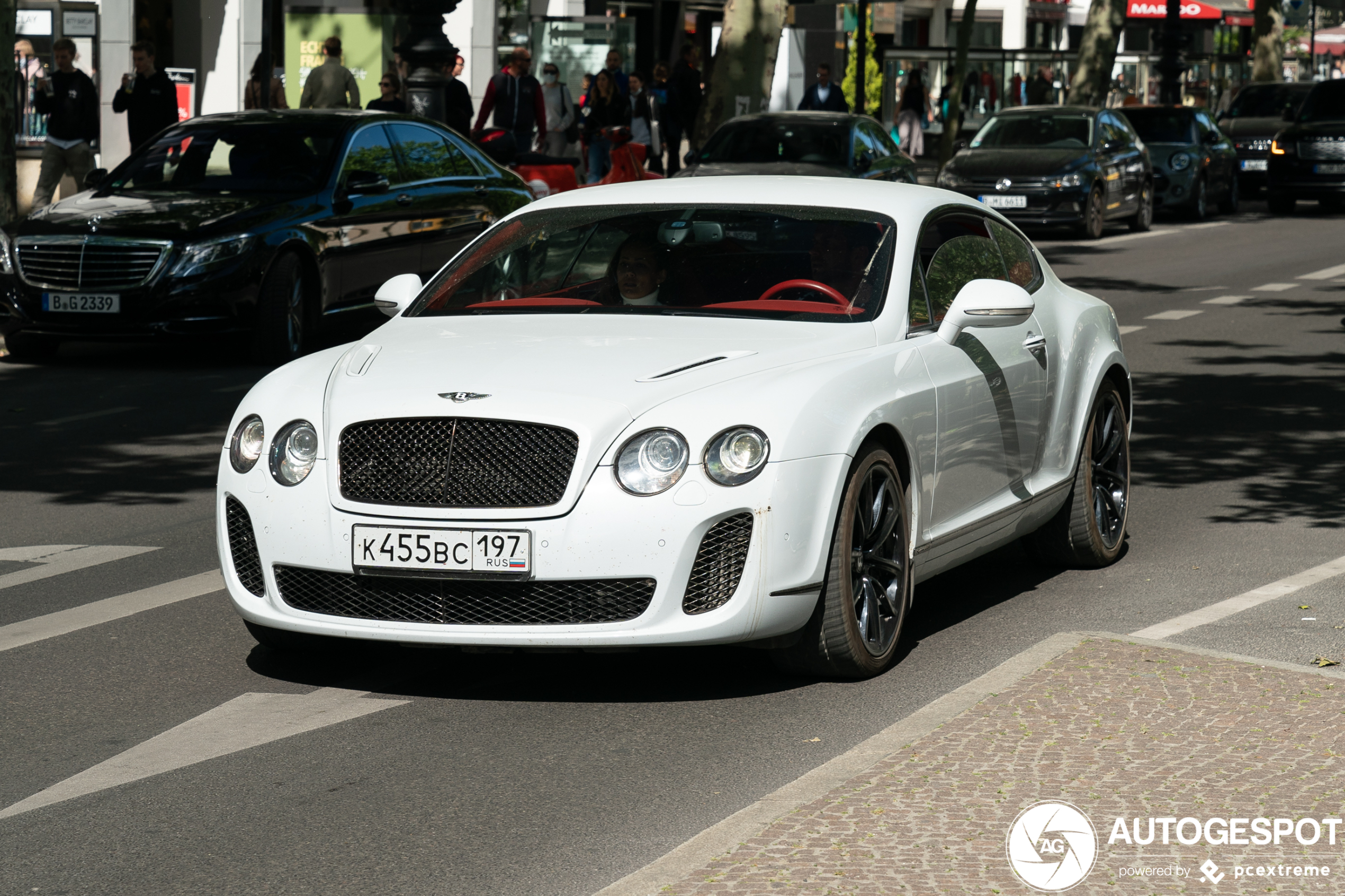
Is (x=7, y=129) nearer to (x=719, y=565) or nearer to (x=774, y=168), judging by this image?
(x=774, y=168)

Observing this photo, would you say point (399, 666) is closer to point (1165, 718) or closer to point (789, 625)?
point (789, 625)

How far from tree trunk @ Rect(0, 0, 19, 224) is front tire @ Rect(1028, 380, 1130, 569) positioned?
11.0m

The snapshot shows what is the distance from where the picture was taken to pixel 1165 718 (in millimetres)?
5332

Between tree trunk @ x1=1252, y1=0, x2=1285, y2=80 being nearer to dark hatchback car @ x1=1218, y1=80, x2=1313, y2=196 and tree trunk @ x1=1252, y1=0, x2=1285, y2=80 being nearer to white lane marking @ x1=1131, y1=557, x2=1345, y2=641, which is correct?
dark hatchback car @ x1=1218, y1=80, x2=1313, y2=196

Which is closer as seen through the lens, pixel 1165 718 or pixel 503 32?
pixel 1165 718

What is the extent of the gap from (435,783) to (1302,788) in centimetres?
200

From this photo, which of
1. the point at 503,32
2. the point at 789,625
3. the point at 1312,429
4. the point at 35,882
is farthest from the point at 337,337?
the point at 503,32

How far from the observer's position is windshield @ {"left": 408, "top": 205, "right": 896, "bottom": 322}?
258 inches

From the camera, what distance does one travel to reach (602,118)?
1060 inches

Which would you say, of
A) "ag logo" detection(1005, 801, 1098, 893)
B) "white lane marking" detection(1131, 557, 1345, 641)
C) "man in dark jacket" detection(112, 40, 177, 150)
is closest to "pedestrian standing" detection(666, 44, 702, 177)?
"man in dark jacket" detection(112, 40, 177, 150)

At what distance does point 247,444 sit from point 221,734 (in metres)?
0.86

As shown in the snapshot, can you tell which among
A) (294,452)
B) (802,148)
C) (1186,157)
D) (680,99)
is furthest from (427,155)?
(1186,157)

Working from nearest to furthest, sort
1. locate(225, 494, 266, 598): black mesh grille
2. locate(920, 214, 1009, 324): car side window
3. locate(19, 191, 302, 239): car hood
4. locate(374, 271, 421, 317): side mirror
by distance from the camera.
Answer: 1. locate(225, 494, 266, 598): black mesh grille
2. locate(920, 214, 1009, 324): car side window
3. locate(374, 271, 421, 317): side mirror
4. locate(19, 191, 302, 239): car hood

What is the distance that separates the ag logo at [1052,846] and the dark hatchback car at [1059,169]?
20.6 m
